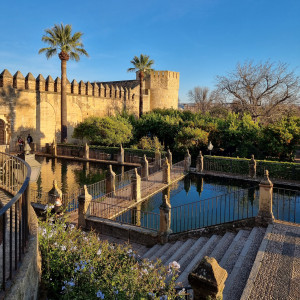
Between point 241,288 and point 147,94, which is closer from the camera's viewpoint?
point 241,288

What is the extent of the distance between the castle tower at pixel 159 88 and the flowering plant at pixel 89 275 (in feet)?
115

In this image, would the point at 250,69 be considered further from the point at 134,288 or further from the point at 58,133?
the point at 134,288

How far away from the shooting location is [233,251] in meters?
6.40

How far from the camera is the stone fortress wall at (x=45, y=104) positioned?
23797mm

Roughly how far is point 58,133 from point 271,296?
87.6 ft

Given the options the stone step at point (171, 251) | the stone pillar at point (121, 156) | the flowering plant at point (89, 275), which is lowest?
the stone step at point (171, 251)

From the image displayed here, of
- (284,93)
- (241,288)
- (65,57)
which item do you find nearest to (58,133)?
(65,57)

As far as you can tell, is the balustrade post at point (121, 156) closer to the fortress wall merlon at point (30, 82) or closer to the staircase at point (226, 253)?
the fortress wall merlon at point (30, 82)

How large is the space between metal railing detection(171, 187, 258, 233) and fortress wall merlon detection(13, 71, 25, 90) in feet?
64.2

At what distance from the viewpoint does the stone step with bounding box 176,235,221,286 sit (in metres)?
5.75

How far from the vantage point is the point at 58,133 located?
28.2 m

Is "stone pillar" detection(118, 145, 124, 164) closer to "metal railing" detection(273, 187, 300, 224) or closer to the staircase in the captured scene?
"metal railing" detection(273, 187, 300, 224)

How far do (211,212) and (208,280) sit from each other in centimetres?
829

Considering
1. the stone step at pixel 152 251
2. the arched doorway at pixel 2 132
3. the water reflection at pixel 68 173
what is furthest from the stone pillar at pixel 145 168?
the arched doorway at pixel 2 132
